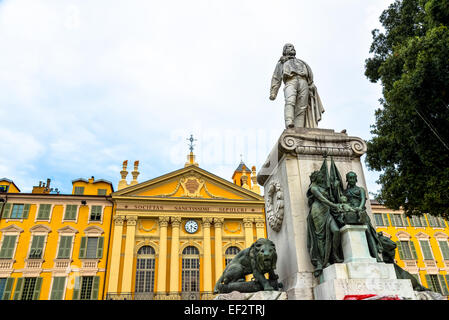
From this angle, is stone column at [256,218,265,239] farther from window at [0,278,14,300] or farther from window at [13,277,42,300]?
window at [0,278,14,300]

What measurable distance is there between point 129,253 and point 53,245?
620 cm

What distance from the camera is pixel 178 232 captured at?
30938 millimetres

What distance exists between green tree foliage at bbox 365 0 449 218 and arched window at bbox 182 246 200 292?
21.5 metres

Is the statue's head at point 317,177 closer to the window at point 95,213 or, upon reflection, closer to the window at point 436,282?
the window at point 95,213

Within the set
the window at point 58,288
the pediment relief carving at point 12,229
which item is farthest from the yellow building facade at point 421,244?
the pediment relief carving at point 12,229

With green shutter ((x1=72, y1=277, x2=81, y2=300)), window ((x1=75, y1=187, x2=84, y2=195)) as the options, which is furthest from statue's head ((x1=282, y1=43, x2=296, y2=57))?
window ((x1=75, y1=187, x2=84, y2=195))

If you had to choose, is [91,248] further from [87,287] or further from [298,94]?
[298,94]

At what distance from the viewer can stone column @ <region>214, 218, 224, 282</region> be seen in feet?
98.4

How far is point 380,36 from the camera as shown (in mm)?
12086

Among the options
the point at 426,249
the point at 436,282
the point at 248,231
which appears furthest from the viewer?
the point at 248,231

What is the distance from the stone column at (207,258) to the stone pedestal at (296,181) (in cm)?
2582

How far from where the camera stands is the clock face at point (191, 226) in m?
31.6

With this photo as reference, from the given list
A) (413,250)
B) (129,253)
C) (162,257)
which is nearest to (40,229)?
(129,253)
